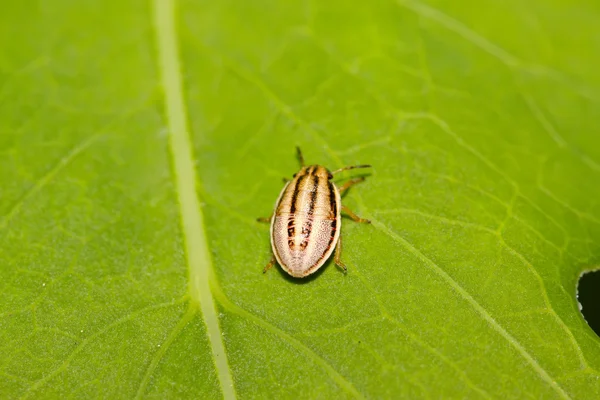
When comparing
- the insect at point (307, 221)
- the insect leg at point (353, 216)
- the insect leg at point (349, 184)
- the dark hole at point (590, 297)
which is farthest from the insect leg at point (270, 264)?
the dark hole at point (590, 297)

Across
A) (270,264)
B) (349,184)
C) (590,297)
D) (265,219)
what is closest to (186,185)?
(265,219)

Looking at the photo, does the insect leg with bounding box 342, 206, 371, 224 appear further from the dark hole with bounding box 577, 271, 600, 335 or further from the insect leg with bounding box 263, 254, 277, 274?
the dark hole with bounding box 577, 271, 600, 335

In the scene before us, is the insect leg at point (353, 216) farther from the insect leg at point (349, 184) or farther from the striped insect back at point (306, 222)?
the insect leg at point (349, 184)

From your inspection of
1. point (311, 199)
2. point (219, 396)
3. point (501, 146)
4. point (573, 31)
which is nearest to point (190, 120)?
point (311, 199)

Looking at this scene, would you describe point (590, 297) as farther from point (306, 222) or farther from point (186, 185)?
point (186, 185)

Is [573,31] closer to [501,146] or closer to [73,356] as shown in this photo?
[501,146]

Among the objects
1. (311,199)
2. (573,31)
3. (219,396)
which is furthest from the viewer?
(573,31)
